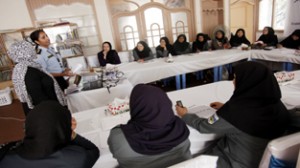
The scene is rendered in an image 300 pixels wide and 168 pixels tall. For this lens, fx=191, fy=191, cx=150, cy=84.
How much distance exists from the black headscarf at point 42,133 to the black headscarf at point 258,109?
0.83 m

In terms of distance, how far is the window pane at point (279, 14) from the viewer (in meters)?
4.93

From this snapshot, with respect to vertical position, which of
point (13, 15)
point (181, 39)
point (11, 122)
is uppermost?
point (13, 15)

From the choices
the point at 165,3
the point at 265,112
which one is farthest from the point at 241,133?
the point at 165,3

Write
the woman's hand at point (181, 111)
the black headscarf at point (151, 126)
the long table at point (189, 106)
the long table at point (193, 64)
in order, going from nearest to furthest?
the black headscarf at point (151, 126) < the long table at point (189, 106) < the woman's hand at point (181, 111) < the long table at point (193, 64)

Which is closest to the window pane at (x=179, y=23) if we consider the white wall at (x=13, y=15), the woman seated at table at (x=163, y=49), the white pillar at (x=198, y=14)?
the white pillar at (x=198, y=14)

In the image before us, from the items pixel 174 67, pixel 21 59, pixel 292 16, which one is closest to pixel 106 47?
pixel 174 67

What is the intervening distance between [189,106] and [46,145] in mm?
1077

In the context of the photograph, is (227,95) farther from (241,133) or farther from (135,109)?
(135,109)

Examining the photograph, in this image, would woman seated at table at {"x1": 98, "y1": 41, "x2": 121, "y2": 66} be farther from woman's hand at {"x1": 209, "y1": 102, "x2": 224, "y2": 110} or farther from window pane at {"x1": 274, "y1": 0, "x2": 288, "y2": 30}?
window pane at {"x1": 274, "y1": 0, "x2": 288, "y2": 30}

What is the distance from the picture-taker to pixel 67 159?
0.87 metres

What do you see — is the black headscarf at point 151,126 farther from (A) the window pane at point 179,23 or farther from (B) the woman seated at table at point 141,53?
(A) the window pane at point 179,23

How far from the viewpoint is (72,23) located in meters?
4.23

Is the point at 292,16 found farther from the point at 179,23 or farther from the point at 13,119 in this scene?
the point at 13,119

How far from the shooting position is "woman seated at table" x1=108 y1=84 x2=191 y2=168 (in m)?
0.89
